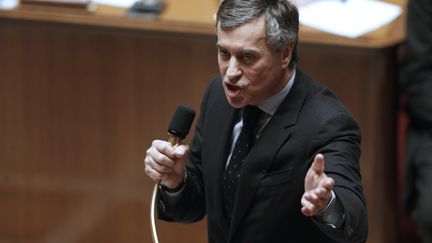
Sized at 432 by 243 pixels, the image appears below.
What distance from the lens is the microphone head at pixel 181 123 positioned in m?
1.16

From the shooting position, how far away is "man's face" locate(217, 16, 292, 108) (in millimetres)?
1121

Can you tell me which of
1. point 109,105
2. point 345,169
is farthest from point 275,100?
point 109,105

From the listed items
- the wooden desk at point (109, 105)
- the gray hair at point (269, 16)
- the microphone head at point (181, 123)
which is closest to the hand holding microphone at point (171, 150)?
the microphone head at point (181, 123)

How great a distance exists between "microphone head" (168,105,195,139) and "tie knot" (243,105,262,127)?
8 cm

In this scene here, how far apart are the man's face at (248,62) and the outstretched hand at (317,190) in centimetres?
17

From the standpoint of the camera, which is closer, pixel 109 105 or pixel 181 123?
pixel 181 123

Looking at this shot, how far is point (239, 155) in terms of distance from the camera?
4.01ft

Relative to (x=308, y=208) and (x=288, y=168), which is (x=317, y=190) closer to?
(x=308, y=208)

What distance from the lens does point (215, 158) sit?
1.24 m

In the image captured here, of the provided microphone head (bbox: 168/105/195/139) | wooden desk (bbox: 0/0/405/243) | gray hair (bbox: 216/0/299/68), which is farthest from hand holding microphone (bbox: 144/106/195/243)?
wooden desk (bbox: 0/0/405/243)

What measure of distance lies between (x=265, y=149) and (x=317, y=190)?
0.19 metres

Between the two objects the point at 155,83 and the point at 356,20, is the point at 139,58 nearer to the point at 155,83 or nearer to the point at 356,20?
the point at 155,83

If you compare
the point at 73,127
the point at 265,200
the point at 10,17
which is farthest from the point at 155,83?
the point at 265,200

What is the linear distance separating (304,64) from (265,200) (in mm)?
929
